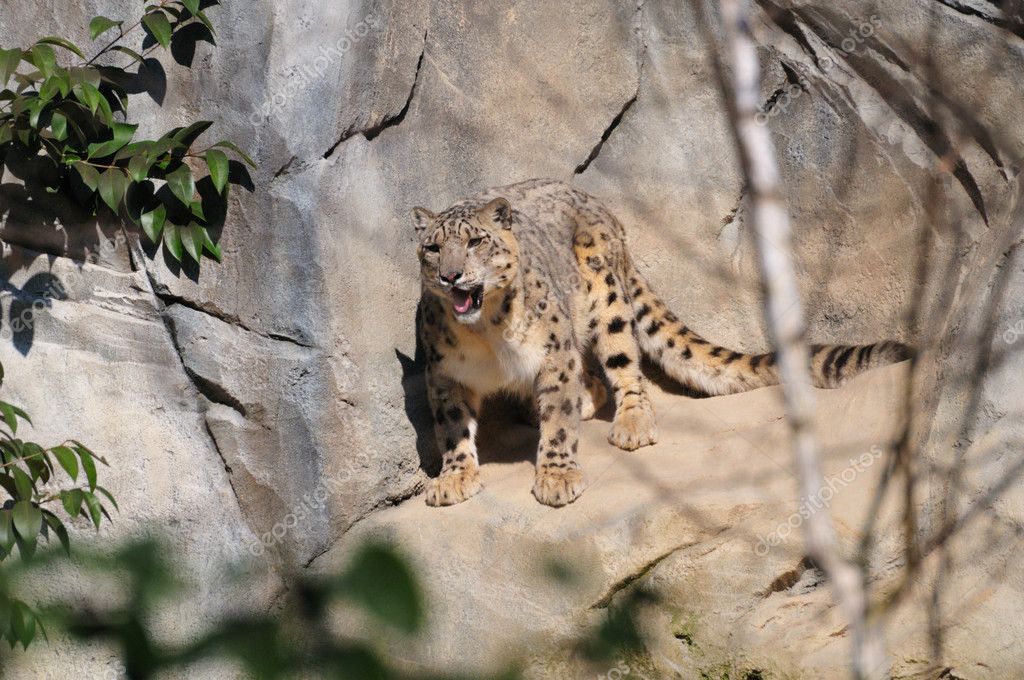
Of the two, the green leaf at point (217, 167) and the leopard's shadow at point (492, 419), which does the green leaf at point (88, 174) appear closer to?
the green leaf at point (217, 167)

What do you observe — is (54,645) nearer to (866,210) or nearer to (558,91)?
(558,91)

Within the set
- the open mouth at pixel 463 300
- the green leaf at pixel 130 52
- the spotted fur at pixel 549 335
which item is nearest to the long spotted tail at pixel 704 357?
the spotted fur at pixel 549 335

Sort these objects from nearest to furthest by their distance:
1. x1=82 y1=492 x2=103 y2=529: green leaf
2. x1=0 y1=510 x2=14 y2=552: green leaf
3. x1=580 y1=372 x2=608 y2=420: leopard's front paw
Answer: x1=0 y1=510 x2=14 y2=552: green leaf → x1=82 y1=492 x2=103 y2=529: green leaf → x1=580 y1=372 x2=608 y2=420: leopard's front paw

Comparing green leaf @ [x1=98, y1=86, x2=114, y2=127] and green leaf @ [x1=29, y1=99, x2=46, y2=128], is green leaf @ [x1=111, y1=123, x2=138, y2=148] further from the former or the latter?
green leaf @ [x1=29, y1=99, x2=46, y2=128]

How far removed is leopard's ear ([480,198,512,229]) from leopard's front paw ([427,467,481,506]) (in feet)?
5.02

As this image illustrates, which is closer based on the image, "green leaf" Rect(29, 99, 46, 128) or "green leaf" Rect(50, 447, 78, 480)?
"green leaf" Rect(50, 447, 78, 480)

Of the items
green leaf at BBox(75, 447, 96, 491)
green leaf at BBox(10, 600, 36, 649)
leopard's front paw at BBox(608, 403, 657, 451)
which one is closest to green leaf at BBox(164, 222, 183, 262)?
green leaf at BBox(75, 447, 96, 491)

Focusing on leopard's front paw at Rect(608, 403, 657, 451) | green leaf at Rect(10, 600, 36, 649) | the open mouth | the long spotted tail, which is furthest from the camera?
leopard's front paw at Rect(608, 403, 657, 451)

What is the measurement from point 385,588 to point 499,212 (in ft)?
14.9

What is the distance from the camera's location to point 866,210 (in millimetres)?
7215

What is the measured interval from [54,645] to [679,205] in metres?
4.90

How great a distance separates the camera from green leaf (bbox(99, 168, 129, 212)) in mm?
5867

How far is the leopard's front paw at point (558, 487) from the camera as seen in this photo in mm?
6414

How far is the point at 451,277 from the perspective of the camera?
20.6 feet
